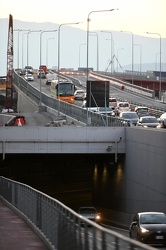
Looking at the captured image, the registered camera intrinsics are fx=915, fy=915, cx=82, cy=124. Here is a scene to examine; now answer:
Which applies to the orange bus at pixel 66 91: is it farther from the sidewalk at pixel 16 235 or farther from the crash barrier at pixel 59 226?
the sidewalk at pixel 16 235

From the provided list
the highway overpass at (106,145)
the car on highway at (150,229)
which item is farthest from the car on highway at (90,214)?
the car on highway at (150,229)

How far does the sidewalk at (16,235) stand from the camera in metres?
20.7

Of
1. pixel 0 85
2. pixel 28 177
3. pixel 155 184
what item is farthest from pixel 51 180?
pixel 0 85

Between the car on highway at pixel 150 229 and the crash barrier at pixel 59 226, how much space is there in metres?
4.42

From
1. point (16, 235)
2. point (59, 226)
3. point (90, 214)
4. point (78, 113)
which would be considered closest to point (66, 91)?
point (78, 113)

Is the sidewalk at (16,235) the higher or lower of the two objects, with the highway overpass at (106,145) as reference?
higher

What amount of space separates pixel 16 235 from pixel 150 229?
30.2 ft

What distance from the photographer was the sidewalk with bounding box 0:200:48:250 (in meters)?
20.7

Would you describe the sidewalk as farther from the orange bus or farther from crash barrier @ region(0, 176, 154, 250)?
the orange bus

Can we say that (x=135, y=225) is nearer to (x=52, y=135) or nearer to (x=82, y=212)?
(x=82, y=212)

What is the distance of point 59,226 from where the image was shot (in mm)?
18125

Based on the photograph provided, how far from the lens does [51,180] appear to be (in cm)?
9269

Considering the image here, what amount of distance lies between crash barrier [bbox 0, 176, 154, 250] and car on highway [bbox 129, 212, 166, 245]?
4.42m

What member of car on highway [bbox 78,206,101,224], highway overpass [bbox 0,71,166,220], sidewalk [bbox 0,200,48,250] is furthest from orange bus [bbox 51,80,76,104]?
sidewalk [bbox 0,200,48,250]
